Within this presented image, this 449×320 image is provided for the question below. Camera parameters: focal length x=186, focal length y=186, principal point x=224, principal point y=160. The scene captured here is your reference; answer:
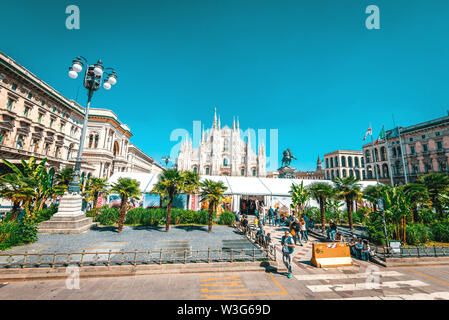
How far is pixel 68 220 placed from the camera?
1299 centimetres

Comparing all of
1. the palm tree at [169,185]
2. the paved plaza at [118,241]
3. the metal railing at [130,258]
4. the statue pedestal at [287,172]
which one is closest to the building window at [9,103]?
the paved plaza at [118,241]

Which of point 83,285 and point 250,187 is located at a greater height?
point 250,187

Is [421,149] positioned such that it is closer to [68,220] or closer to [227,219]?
[227,219]

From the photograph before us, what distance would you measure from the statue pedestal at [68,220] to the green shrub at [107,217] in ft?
4.98

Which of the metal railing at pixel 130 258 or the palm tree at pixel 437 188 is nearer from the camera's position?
the metal railing at pixel 130 258

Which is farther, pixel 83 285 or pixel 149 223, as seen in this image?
pixel 149 223

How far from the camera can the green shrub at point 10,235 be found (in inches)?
355

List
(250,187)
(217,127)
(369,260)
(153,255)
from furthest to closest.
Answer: (217,127) < (250,187) < (369,260) < (153,255)

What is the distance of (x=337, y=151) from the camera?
66875 mm

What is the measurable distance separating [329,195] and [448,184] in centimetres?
989

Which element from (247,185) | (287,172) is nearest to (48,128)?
(247,185)

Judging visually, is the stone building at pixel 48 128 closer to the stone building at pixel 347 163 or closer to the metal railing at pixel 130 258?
the metal railing at pixel 130 258
